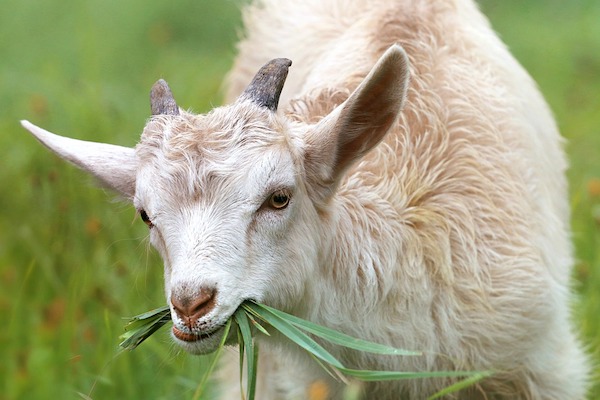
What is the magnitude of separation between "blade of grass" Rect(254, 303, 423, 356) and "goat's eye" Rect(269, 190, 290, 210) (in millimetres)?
386

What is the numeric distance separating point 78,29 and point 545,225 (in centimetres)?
775

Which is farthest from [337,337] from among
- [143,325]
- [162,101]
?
[162,101]

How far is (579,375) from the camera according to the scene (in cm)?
545

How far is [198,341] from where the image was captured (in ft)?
13.6

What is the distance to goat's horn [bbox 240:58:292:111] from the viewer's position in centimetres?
457

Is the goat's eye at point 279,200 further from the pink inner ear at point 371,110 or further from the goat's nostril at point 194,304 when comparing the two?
the goat's nostril at point 194,304

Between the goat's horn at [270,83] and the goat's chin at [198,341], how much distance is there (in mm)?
958

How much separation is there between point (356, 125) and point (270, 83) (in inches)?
14.9

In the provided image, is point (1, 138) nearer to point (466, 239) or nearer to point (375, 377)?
point (466, 239)

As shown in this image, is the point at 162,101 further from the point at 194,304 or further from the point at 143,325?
the point at 194,304

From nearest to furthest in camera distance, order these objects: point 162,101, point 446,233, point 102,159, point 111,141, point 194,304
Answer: point 194,304 < point 162,101 < point 102,159 < point 446,233 < point 111,141

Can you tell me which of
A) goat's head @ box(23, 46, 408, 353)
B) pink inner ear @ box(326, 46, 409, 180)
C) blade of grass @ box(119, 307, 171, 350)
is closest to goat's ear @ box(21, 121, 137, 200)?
goat's head @ box(23, 46, 408, 353)

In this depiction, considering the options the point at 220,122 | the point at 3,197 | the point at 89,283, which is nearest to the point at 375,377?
the point at 220,122

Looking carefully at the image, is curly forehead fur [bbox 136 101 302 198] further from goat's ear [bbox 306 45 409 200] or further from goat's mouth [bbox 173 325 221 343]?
goat's mouth [bbox 173 325 221 343]
